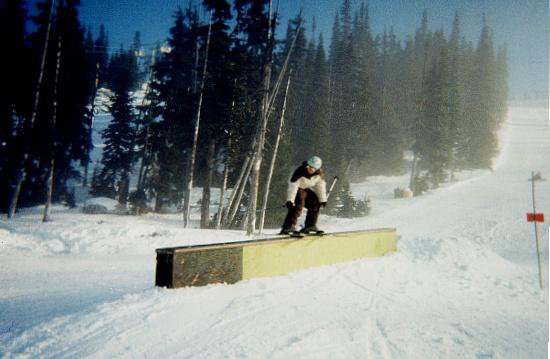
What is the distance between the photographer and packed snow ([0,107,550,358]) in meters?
3.37

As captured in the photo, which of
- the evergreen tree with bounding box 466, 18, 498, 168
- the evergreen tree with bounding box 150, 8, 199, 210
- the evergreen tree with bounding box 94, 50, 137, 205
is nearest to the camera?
the evergreen tree with bounding box 150, 8, 199, 210

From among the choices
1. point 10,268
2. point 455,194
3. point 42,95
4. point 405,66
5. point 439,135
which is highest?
point 405,66

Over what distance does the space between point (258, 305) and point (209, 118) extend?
54.6 ft

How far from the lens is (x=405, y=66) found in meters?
65.6

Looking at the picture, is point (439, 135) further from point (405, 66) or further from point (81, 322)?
point (81, 322)

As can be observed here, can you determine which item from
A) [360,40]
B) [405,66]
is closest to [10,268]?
[360,40]

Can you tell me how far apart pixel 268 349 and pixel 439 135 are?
130 feet

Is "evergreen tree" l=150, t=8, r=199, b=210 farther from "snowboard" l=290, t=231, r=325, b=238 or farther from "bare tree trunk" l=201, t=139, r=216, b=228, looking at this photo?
"snowboard" l=290, t=231, r=325, b=238

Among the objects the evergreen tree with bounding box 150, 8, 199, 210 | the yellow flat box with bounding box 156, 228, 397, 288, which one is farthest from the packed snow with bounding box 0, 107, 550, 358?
the evergreen tree with bounding box 150, 8, 199, 210

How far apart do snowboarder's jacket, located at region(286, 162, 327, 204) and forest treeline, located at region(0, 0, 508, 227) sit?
9.37 m

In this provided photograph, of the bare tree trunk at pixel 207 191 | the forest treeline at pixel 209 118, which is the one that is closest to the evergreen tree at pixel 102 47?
the forest treeline at pixel 209 118

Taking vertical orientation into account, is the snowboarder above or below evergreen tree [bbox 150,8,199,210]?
below

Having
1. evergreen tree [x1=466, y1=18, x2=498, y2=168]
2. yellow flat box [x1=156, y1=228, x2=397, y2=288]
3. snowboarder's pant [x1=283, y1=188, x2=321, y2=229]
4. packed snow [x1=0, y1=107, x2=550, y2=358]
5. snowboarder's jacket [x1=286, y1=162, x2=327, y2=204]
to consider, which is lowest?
packed snow [x1=0, y1=107, x2=550, y2=358]

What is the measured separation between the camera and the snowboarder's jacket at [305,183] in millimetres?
6937
